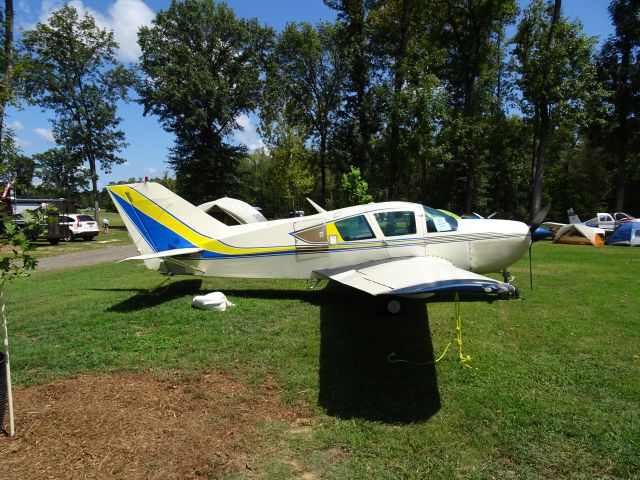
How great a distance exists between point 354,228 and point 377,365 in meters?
3.11

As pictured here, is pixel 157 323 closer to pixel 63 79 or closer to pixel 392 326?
pixel 392 326

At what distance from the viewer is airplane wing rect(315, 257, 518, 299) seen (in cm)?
389

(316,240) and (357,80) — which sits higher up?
(357,80)

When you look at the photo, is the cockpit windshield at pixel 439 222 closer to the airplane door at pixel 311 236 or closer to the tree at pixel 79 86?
the airplane door at pixel 311 236

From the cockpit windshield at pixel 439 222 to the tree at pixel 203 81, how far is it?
3159 centimetres

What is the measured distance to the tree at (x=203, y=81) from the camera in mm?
34688

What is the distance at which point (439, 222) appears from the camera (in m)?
7.33

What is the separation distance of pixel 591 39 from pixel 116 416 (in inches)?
1059

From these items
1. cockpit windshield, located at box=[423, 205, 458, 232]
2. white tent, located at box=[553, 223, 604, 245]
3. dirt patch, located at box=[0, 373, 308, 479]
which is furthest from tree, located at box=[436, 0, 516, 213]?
dirt patch, located at box=[0, 373, 308, 479]

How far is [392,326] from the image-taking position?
6477mm

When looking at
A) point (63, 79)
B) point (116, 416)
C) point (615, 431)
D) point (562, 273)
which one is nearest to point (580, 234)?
point (562, 273)

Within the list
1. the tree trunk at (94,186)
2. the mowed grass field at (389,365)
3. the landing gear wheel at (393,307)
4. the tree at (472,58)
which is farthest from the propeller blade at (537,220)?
the tree trunk at (94,186)

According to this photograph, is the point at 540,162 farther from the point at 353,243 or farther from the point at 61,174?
the point at 61,174

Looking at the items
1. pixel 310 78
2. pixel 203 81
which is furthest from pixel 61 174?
pixel 310 78
